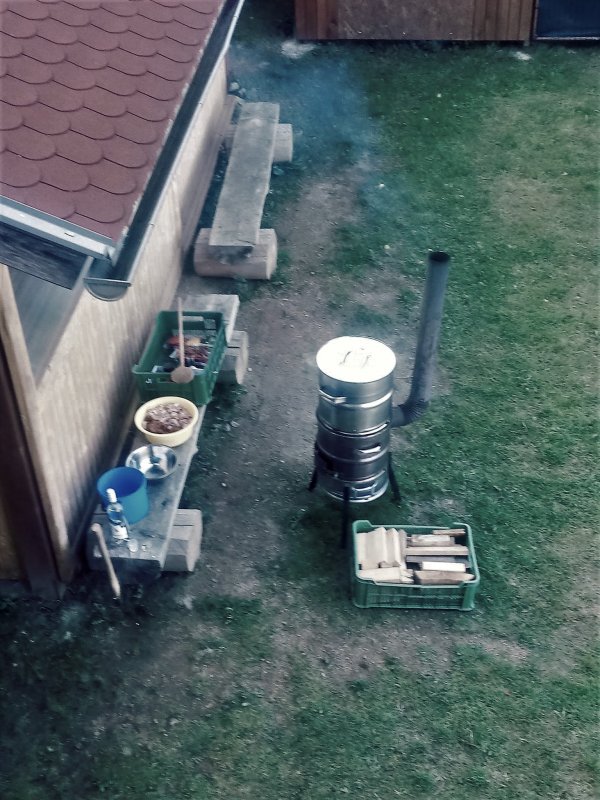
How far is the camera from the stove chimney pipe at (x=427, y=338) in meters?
5.71

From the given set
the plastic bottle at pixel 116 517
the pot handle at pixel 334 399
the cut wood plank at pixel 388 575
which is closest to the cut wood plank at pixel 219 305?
the pot handle at pixel 334 399

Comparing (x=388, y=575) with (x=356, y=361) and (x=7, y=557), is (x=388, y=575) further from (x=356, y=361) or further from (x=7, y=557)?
(x=7, y=557)

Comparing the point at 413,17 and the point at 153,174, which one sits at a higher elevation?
Result: the point at 153,174

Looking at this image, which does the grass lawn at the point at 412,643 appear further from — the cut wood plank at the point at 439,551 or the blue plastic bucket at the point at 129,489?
the blue plastic bucket at the point at 129,489

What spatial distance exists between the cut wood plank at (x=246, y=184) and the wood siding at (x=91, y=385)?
0.54m

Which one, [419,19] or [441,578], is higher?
[419,19]

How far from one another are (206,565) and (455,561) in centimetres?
168

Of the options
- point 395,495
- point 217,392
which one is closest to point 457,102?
point 217,392

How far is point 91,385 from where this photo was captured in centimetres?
599

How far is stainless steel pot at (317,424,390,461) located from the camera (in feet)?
19.5

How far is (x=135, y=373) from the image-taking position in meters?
6.44

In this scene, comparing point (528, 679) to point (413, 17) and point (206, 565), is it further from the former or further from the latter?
point (413, 17)

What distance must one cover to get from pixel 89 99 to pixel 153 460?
2585 millimetres

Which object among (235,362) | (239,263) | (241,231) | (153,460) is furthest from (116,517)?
(241,231)
